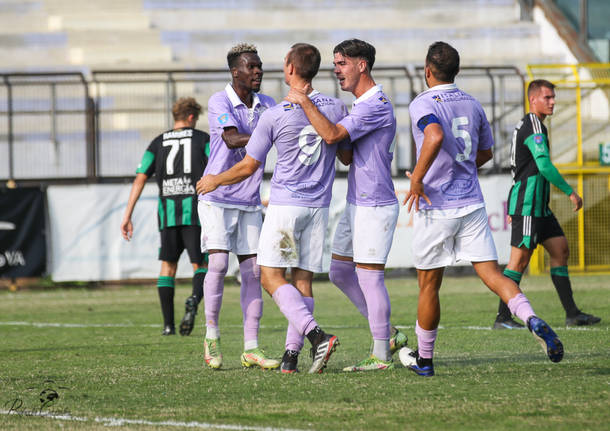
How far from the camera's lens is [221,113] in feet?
21.4

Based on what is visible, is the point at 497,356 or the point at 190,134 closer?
the point at 497,356

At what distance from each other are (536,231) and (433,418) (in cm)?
453

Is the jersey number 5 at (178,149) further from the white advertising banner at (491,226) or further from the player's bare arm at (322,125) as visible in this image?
the white advertising banner at (491,226)

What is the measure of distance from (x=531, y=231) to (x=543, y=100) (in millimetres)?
1138

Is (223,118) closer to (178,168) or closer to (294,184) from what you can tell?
(294,184)

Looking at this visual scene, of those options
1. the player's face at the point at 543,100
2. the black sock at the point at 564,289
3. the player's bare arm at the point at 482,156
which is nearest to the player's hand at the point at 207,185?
the player's bare arm at the point at 482,156

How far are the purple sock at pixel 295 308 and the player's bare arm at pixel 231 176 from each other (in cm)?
72

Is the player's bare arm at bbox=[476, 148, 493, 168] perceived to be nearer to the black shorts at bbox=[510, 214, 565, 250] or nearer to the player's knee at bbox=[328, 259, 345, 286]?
the player's knee at bbox=[328, 259, 345, 286]

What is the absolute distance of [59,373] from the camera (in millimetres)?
6453

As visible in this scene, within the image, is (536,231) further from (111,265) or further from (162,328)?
(111,265)

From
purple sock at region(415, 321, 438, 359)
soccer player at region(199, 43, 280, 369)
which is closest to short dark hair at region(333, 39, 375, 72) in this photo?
soccer player at region(199, 43, 280, 369)

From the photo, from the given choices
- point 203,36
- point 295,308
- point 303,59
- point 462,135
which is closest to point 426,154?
point 462,135

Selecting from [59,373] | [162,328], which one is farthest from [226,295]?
[59,373]

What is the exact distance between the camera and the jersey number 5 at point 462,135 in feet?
18.9
